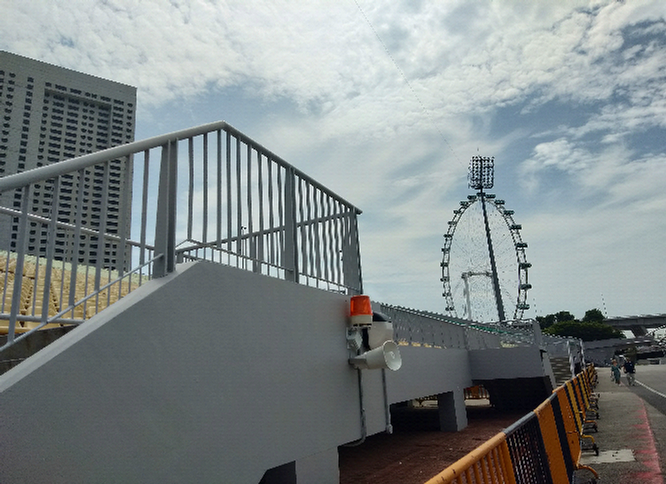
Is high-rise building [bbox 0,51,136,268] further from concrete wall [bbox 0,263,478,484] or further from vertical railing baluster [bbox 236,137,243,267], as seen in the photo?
concrete wall [bbox 0,263,478,484]

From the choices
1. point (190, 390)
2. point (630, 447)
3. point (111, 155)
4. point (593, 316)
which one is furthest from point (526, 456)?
point (593, 316)

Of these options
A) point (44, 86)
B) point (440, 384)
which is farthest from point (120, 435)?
point (44, 86)

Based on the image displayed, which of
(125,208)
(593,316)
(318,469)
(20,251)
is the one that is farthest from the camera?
(593,316)

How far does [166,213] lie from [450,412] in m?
9.74

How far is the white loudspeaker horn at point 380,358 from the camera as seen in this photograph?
4.86 m

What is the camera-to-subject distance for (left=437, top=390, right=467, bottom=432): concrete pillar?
430 inches

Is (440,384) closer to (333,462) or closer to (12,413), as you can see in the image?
(333,462)

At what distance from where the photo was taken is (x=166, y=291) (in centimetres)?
287

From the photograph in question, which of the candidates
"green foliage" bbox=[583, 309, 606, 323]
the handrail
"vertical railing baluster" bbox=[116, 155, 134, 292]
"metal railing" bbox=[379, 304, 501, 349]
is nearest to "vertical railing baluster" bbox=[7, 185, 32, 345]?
the handrail

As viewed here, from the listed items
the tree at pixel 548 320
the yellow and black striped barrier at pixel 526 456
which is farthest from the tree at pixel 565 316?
the yellow and black striped barrier at pixel 526 456

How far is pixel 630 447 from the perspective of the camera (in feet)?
24.7

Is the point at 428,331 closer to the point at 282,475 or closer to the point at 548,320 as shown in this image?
the point at 282,475

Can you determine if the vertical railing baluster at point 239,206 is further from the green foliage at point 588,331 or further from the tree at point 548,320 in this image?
the tree at point 548,320

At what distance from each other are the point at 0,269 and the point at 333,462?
4.84m
